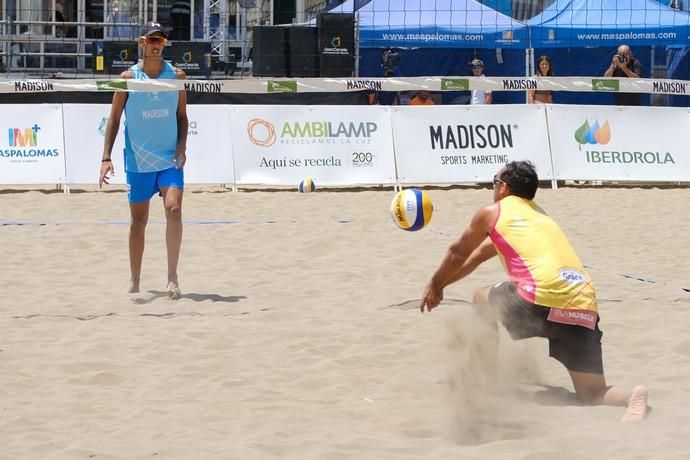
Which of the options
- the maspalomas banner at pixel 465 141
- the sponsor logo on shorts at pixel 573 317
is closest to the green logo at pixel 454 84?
the maspalomas banner at pixel 465 141

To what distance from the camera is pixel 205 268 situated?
7.95 meters

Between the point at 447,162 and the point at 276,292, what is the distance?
637 centimetres

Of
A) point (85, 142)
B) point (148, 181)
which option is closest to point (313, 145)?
point (85, 142)

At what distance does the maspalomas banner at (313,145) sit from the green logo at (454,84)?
1124 mm

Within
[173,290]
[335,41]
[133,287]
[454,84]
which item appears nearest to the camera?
[173,290]

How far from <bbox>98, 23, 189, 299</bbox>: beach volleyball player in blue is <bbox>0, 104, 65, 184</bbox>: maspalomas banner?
5.90 metres

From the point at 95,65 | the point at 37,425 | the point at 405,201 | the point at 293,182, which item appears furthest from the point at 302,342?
the point at 95,65

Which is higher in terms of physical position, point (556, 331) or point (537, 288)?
point (537, 288)

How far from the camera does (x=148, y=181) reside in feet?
22.4

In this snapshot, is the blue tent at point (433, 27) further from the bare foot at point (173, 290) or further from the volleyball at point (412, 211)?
the volleyball at point (412, 211)

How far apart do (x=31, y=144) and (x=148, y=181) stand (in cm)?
619

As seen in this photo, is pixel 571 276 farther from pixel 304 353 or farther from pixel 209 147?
pixel 209 147

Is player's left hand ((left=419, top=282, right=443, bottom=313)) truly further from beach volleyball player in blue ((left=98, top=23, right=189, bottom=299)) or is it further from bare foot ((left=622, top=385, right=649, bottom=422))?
beach volleyball player in blue ((left=98, top=23, right=189, bottom=299))

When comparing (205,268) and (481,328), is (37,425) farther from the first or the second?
(205,268)
